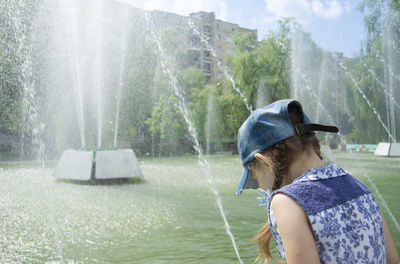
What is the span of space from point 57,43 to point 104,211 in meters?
19.6

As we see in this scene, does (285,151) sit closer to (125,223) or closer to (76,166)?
(125,223)

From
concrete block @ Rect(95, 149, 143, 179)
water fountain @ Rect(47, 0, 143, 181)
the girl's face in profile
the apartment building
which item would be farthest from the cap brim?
the apartment building

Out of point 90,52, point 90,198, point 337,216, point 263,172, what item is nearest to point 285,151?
point 263,172

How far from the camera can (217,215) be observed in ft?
17.7

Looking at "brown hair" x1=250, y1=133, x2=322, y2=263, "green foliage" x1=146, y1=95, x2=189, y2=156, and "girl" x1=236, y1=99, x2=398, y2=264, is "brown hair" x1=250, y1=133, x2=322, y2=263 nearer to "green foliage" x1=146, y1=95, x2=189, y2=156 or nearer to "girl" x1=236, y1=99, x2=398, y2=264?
"girl" x1=236, y1=99, x2=398, y2=264

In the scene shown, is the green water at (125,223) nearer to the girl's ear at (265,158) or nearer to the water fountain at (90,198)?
the water fountain at (90,198)

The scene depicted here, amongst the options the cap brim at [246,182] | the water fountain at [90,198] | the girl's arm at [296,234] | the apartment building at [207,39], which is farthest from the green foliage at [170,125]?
the girl's arm at [296,234]

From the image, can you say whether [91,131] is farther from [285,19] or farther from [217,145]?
[285,19]

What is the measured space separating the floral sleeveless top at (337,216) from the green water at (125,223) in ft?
7.93

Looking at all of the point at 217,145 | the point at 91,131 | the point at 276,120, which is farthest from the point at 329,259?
the point at 217,145

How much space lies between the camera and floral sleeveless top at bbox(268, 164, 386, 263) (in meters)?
1.11

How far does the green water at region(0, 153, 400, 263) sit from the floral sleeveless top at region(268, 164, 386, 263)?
2.42 metres

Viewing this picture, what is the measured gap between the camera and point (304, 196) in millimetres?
1122

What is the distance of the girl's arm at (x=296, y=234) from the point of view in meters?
1.07
